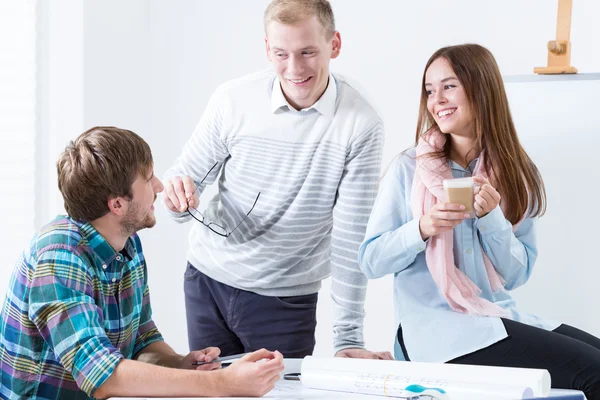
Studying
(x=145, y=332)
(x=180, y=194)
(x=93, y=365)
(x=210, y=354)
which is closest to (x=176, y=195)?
(x=180, y=194)

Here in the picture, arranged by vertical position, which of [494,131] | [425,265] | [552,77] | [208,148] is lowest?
[425,265]

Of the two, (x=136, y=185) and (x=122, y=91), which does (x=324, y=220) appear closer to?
(x=136, y=185)

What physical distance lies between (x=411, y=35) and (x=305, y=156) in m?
1.10

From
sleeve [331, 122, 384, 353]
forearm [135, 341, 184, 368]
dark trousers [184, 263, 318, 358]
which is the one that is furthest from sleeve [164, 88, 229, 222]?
forearm [135, 341, 184, 368]

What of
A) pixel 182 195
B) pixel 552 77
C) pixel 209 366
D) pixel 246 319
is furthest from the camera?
pixel 552 77

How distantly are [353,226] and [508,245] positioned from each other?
1.43ft

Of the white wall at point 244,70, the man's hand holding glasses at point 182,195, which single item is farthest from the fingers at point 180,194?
the white wall at point 244,70

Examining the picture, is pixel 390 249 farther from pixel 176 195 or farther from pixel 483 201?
pixel 176 195

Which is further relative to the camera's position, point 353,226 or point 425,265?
point 353,226

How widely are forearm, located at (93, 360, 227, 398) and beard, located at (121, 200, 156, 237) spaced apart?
341mm

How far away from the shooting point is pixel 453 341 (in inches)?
69.1

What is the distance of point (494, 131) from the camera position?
193cm

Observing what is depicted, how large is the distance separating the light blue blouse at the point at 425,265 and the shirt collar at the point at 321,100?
0.26 m

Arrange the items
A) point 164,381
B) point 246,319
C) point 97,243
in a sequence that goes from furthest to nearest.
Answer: point 246,319, point 97,243, point 164,381
